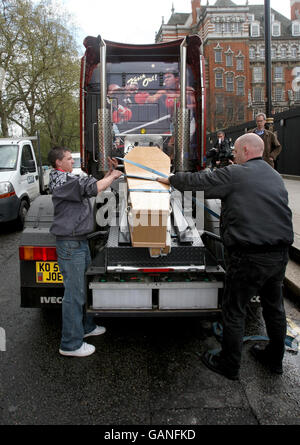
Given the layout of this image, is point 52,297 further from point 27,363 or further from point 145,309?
point 145,309

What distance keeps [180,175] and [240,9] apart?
73.3 meters

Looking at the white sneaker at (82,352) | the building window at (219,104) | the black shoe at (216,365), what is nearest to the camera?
the black shoe at (216,365)

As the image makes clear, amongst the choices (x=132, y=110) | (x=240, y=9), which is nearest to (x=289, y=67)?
(x=240, y=9)

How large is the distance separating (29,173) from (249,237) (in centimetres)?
816

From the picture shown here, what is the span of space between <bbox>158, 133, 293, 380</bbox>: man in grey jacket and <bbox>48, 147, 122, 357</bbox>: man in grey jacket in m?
0.81

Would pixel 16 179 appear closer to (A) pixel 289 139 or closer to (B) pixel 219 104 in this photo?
(A) pixel 289 139

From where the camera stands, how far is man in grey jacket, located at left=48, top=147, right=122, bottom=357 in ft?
10.3

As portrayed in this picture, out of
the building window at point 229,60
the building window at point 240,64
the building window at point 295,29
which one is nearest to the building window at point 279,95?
the building window at point 240,64

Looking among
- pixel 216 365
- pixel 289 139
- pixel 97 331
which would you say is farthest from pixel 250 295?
pixel 289 139

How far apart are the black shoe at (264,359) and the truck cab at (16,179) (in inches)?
263

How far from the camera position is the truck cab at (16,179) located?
848 cm

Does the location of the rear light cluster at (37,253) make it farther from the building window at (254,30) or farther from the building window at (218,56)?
the building window at (254,30)

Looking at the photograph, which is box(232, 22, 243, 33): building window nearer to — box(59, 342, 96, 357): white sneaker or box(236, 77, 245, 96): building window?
box(236, 77, 245, 96): building window

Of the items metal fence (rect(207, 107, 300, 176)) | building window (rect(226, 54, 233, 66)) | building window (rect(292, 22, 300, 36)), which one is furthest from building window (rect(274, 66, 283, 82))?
metal fence (rect(207, 107, 300, 176))
